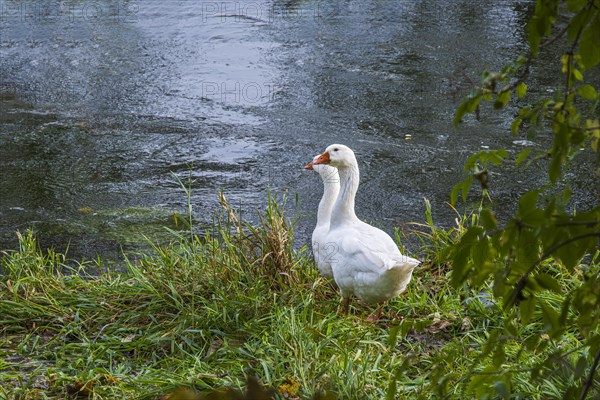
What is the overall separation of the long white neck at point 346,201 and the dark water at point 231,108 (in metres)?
0.82

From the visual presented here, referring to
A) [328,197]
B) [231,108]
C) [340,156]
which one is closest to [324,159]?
[340,156]

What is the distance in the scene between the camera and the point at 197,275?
15.0 feet

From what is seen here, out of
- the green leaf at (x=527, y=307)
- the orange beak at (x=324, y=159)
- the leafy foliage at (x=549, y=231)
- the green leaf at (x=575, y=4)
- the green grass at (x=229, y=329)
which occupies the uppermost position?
the green leaf at (x=575, y=4)

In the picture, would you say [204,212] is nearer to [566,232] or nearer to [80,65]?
[80,65]

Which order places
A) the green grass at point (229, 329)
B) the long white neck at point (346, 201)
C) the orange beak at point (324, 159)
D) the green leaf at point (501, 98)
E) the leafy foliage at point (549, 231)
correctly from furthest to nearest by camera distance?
the orange beak at point (324, 159) → the long white neck at point (346, 201) → the green grass at point (229, 329) → the green leaf at point (501, 98) → the leafy foliage at point (549, 231)

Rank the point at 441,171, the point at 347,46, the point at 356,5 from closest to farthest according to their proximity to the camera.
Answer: the point at 441,171 < the point at 347,46 < the point at 356,5

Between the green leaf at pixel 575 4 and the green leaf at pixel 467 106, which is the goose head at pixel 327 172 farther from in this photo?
the green leaf at pixel 575 4

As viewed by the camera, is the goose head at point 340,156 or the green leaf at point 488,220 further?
the goose head at point 340,156

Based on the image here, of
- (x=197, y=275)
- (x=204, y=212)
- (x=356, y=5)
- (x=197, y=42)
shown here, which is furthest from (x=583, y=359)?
(x=356, y=5)

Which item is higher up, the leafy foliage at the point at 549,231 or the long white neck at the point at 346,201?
the leafy foliage at the point at 549,231

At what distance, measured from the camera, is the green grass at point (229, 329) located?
365 cm

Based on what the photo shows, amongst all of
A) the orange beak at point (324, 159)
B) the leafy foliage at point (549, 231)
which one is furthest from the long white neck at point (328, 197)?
the leafy foliage at point (549, 231)

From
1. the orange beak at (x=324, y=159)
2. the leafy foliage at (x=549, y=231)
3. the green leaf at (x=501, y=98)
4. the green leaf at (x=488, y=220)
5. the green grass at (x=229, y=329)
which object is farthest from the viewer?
the orange beak at (x=324, y=159)

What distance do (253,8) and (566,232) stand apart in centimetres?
955
